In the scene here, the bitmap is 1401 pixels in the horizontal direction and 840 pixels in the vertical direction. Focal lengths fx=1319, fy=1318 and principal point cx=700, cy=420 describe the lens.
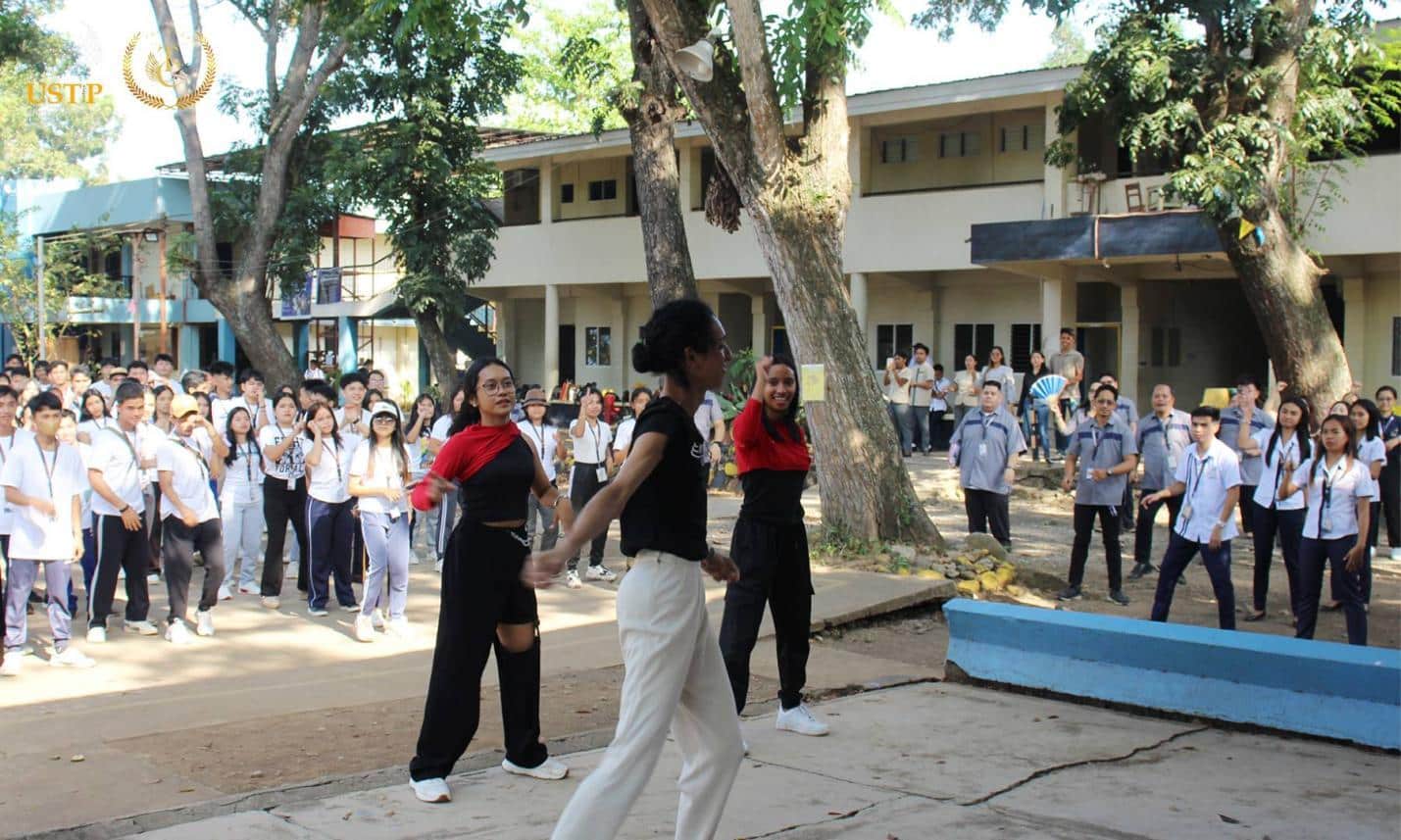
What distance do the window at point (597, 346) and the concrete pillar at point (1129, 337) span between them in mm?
12666

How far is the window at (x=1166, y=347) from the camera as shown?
2425cm

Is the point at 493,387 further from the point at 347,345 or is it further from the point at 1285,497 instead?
the point at 347,345

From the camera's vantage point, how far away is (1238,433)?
12.5 metres

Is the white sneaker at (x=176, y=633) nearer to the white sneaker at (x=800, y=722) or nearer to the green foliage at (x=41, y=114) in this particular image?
the white sneaker at (x=800, y=722)

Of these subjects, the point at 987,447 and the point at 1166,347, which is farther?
the point at 1166,347

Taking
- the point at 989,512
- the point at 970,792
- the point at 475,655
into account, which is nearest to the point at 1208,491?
the point at 989,512

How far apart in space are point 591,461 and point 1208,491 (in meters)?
5.13

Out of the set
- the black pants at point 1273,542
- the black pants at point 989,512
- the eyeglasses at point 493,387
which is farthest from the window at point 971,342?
the eyeglasses at point 493,387

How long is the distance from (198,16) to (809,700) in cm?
2384

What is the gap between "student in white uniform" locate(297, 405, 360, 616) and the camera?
10055 mm

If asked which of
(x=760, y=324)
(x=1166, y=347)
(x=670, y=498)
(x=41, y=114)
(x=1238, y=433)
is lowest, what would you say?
(x=1238, y=433)

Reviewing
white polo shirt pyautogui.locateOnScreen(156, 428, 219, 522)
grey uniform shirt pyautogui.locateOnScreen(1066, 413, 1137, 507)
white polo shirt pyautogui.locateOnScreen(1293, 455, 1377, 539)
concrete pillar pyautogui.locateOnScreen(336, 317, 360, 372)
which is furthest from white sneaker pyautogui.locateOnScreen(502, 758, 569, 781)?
concrete pillar pyautogui.locateOnScreen(336, 317, 360, 372)

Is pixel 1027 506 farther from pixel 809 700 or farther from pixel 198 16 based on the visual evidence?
pixel 198 16

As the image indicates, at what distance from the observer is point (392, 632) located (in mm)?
9375
